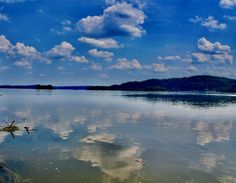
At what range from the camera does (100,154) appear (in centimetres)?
2528

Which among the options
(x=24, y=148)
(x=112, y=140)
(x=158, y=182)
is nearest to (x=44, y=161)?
(x=24, y=148)

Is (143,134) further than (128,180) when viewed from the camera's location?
Yes

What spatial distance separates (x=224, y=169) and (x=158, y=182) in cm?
614

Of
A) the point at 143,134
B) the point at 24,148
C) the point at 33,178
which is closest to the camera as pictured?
the point at 33,178

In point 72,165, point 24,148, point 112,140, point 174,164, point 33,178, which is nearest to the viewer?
point 33,178

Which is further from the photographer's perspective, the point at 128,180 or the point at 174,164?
the point at 174,164

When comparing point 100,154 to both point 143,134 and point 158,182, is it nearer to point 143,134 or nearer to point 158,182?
point 158,182

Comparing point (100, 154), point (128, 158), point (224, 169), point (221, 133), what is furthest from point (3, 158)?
point (221, 133)

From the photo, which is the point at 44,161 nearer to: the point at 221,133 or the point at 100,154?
the point at 100,154

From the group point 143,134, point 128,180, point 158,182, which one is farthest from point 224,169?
point 143,134

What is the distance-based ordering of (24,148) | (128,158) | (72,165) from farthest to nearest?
(24,148), (128,158), (72,165)

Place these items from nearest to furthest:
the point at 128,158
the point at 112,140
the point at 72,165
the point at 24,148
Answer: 1. the point at 72,165
2. the point at 128,158
3. the point at 24,148
4. the point at 112,140

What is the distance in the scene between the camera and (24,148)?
2680 cm

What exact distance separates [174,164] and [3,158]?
42.3 feet
